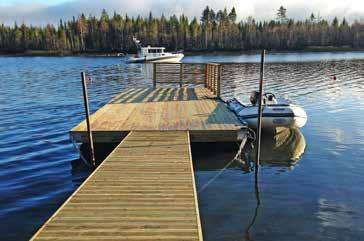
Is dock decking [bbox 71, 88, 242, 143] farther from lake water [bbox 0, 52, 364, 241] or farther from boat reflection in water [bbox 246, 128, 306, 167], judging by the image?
boat reflection in water [bbox 246, 128, 306, 167]

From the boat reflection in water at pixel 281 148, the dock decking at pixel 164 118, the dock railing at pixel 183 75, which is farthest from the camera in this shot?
the dock railing at pixel 183 75

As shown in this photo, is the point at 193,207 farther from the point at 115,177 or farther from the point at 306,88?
the point at 306,88

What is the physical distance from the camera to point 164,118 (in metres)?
12.1

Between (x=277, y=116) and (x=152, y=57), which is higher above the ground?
(x=277, y=116)

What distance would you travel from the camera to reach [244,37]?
389 feet

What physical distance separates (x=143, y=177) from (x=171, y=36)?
113 meters

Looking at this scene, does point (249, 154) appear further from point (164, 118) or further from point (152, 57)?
point (152, 57)

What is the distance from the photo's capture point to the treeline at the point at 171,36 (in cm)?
11556

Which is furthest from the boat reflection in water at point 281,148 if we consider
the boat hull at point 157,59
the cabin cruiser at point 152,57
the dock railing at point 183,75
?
the cabin cruiser at point 152,57

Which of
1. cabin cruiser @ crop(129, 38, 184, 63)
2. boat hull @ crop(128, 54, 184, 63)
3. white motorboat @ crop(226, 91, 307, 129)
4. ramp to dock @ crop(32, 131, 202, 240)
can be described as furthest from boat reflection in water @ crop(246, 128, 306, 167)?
cabin cruiser @ crop(129, 38, 184, 63)

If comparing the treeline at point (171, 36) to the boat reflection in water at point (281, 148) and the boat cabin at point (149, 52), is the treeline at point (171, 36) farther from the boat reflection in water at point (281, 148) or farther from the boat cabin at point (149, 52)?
the boat reflection in water at point (281, 148)

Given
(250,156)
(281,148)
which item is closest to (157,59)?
(281,148)

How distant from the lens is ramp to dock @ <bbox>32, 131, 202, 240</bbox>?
498 cm

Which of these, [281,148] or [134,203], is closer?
[134,203]
